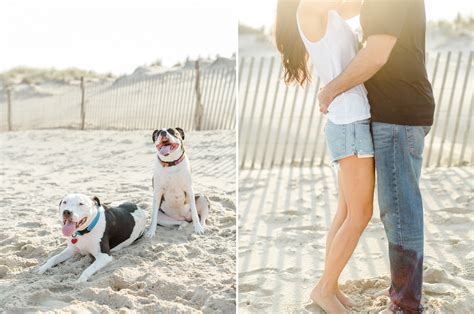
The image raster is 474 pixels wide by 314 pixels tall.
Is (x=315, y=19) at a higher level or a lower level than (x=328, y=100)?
higher

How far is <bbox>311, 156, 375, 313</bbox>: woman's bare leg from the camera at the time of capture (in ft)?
10.6

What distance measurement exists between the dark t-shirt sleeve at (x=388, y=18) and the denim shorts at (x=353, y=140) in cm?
46

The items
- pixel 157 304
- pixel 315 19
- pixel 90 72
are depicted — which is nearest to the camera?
pixel 315 19

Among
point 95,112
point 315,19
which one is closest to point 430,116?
point 315,19

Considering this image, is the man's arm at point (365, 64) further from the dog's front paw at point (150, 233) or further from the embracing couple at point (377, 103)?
the dog's front paw at point (150, 233)

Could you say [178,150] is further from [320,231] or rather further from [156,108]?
Answer: [156,108]

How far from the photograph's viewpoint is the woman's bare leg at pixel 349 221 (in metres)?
3.22

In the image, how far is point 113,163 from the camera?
983 cm

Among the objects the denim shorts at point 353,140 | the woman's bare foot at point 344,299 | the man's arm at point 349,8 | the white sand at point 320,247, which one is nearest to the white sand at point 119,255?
the white sand at point 320,247

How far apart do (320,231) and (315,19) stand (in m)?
2.51

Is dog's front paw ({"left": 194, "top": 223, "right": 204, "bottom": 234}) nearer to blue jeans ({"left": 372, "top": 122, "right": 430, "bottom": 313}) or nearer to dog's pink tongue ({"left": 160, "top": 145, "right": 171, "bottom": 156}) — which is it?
dog's pink tongue ({"left": 160, "top": 145, "right": 171, "bottom": 156})

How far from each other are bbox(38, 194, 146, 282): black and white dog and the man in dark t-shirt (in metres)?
1.90

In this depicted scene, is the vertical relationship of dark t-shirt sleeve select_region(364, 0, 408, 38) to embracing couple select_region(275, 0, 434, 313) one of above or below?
above

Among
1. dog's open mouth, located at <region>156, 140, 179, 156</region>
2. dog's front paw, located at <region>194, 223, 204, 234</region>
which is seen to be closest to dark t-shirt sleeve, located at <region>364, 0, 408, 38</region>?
dog's open mouth, located at <region>156, 140, 179, 156</region>
